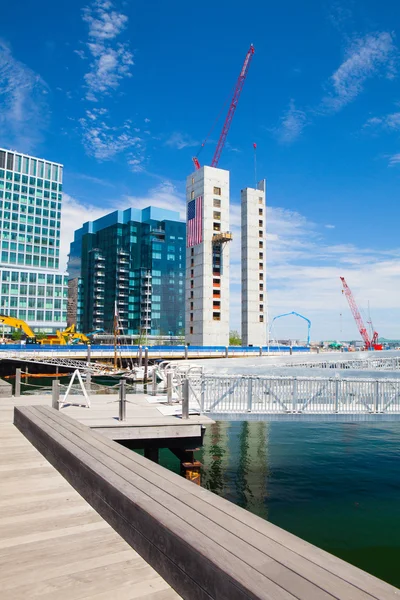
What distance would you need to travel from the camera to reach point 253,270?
Result: 4134 inches

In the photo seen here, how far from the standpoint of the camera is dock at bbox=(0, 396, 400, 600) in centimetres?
379

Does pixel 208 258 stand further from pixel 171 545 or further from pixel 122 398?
pixel 171 545

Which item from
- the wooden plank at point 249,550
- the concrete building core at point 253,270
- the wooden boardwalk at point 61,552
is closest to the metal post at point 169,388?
the wooden boardwalk at point 61,552

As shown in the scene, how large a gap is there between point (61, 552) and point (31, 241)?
15509cm

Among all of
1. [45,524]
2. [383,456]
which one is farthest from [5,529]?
[383,456]

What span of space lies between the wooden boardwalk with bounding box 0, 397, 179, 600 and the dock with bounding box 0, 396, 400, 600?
0.01 m

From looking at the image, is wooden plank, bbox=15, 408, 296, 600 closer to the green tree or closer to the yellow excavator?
the yellow excavator

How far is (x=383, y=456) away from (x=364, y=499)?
7941 mm

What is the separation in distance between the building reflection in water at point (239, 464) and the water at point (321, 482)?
0.04 metres

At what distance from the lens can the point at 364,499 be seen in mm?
17641

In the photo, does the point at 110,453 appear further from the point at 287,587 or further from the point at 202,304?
the point at 202,304

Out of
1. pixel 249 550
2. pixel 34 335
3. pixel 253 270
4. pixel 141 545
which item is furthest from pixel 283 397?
pixel 34 335

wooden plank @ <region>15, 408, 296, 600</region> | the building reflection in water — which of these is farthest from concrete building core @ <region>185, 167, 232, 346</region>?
wooden plank @ <region>15, 408, 296, 600</region>

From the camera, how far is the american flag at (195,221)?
9825 cm
